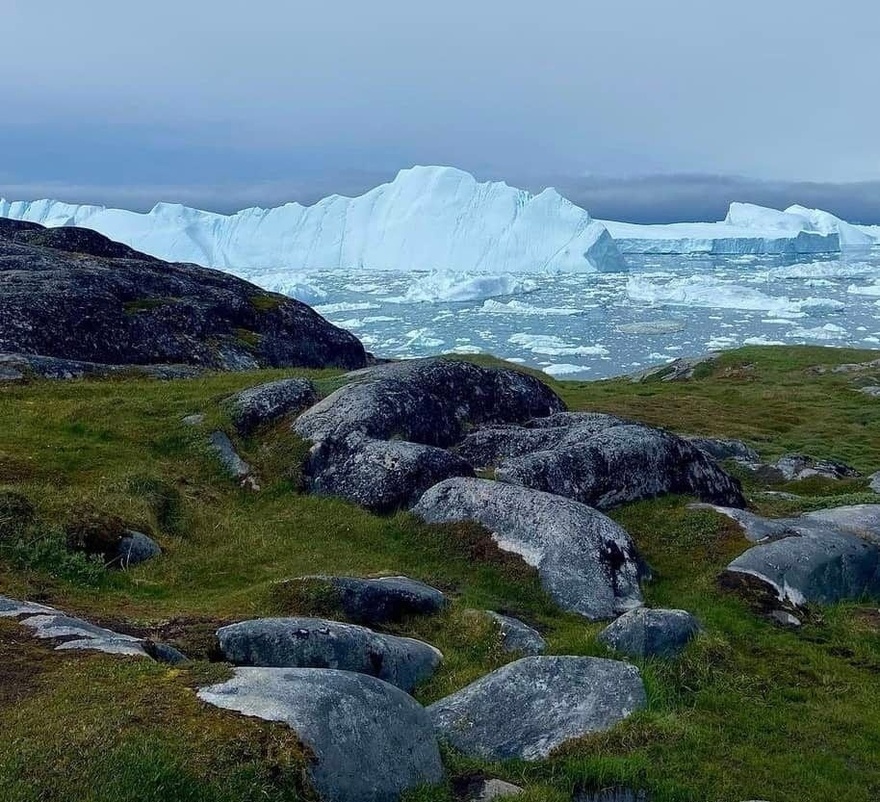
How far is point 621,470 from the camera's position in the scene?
78.2 ft

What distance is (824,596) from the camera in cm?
1811

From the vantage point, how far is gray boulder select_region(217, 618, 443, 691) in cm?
1173

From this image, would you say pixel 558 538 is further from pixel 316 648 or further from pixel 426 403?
pixel 426 403

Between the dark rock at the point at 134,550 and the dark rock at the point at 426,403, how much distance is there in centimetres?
730

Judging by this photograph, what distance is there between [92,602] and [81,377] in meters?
24.0

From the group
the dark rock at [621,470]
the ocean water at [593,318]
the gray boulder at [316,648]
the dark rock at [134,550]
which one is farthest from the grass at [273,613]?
the ocean water at [593,318]

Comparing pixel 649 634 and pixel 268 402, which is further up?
pixel 268 402

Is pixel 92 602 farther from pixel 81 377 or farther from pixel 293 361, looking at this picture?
pixel 293 361

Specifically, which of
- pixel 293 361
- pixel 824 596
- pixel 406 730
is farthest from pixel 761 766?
→ pixel 293 361

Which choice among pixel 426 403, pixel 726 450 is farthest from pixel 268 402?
pixel 726 450

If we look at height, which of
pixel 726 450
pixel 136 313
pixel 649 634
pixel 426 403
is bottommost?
pixel 726 450

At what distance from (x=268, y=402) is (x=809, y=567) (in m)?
17.7

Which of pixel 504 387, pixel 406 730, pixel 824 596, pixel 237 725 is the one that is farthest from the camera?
pixel 504 387

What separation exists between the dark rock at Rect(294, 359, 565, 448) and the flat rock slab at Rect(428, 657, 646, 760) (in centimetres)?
1322
